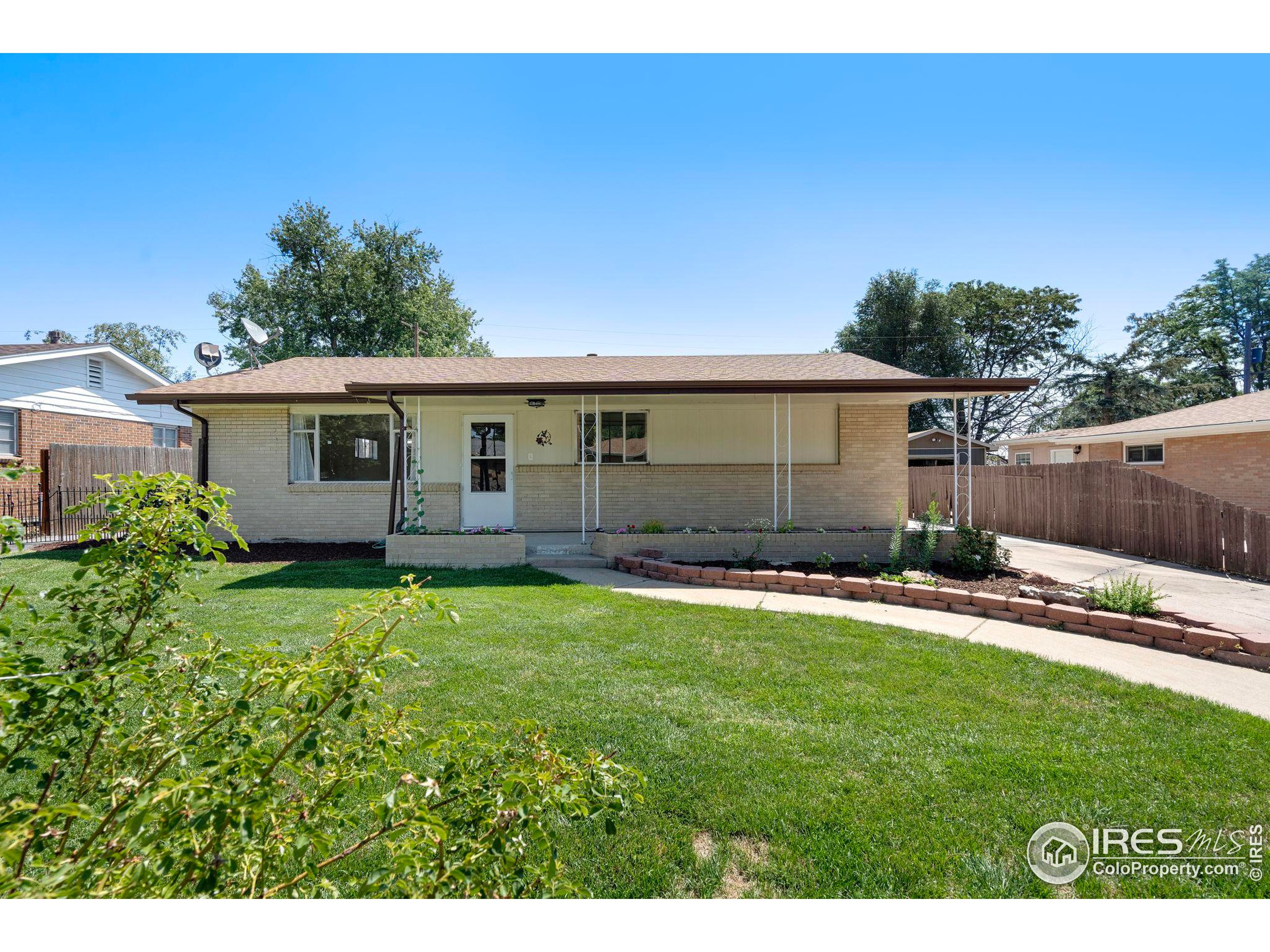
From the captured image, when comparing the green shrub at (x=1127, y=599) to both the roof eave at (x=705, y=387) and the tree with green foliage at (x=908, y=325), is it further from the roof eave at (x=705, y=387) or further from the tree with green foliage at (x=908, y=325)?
the tree with green foliage at (x=908, y=325)

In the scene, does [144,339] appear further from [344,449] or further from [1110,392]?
[1110,392]

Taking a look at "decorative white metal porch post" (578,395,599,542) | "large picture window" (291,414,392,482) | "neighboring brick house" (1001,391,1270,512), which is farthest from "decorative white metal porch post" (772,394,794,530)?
"neighboring brick house" (1001,391,1270,512)

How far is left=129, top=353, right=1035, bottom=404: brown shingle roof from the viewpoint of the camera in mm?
9664

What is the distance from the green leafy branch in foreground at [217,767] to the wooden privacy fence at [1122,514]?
1160 centimetres

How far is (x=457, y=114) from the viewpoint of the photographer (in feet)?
11.3

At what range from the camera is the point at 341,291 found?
29.1 metres

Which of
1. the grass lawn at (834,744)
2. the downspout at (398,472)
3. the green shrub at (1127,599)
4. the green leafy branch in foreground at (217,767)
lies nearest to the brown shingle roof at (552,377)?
the downspout at (398,472)

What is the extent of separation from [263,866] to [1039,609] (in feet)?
23.6

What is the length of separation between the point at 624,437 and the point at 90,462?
14.2m

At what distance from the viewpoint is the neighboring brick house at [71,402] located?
15469 mm

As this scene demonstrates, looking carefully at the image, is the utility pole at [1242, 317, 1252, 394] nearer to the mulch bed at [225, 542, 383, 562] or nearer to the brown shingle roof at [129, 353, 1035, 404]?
the brown shingle roof at [129, 353, 1035, 404]

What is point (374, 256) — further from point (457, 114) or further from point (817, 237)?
point (457, 114)

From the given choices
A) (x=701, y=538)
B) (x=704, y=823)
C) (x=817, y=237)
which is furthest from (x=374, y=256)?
(x=704, y=823)

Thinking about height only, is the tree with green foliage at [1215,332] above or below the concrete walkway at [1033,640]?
above
